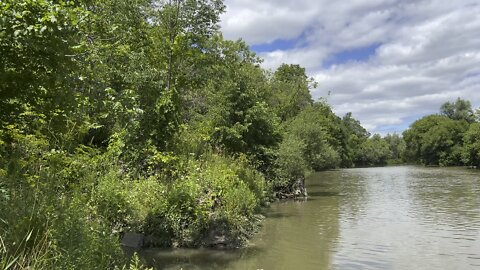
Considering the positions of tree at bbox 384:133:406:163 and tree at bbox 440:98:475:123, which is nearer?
tree at bbox 440:98:475:123

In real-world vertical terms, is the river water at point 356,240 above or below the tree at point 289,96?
below

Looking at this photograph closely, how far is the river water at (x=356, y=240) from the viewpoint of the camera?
11.1m

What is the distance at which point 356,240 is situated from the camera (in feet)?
47.1

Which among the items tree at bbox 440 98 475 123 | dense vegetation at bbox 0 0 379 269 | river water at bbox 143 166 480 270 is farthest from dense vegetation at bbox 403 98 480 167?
dense vegetation at bbox 0 0 379 269

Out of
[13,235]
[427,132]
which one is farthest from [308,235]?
[427,132]

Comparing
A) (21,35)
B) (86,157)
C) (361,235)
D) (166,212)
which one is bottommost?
(361,235)

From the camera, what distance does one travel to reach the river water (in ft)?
36.6

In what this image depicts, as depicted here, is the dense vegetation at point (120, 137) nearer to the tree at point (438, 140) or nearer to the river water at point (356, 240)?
the river water at point (356, 240)

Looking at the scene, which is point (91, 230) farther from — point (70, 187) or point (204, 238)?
point (204, 238)

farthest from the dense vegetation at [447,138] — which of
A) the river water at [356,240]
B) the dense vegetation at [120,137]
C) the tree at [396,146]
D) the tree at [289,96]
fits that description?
the dense vegetation at [120,137]

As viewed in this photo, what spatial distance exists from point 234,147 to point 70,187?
1284 cm

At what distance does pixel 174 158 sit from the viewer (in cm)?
1297

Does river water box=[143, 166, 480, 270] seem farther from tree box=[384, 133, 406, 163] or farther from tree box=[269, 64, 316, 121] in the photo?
tree box=[384, 133, 406, 163]

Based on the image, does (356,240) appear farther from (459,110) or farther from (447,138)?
(459,110)
